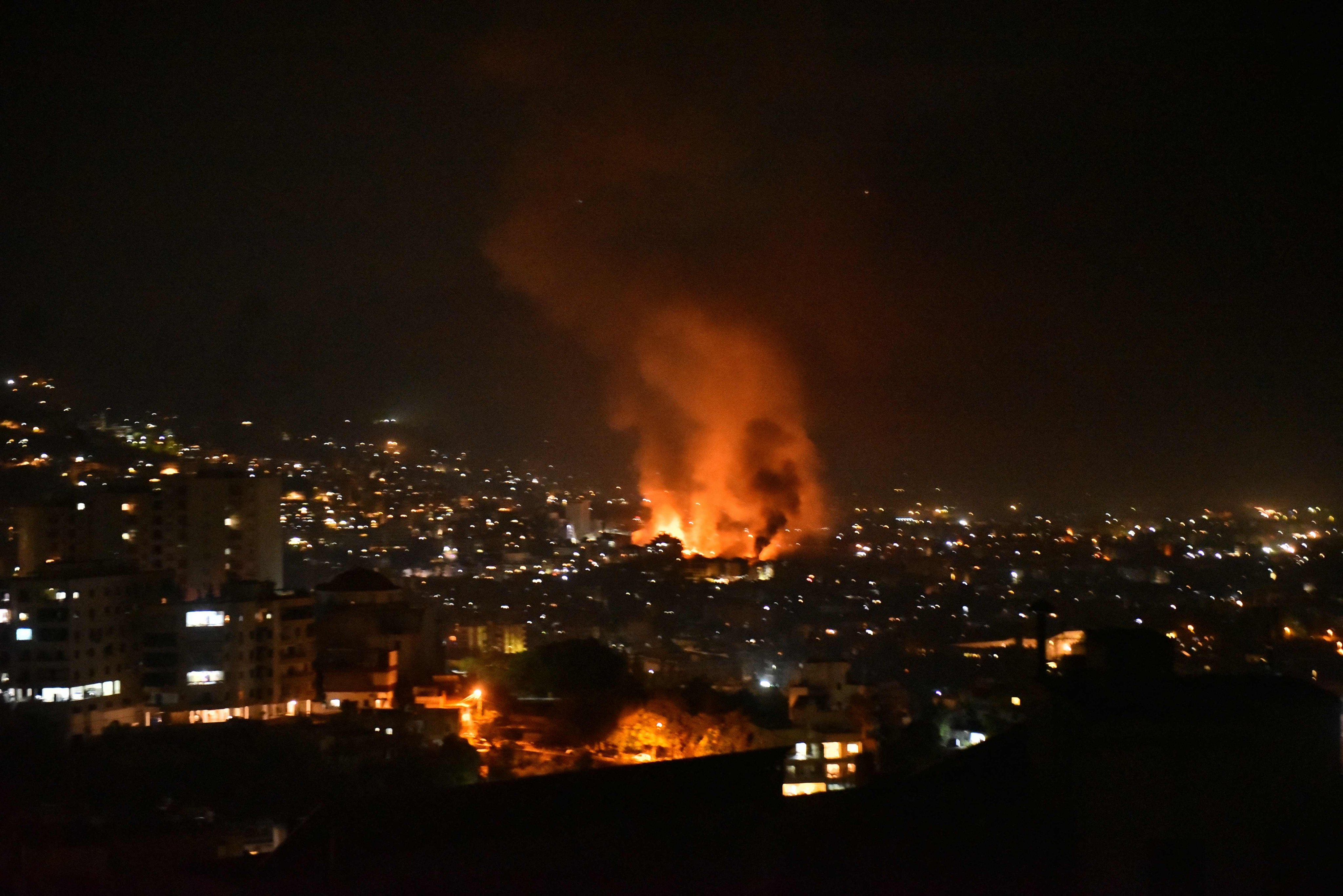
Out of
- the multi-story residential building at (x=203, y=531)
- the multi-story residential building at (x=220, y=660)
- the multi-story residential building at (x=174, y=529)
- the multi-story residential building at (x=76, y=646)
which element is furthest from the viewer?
the multi-story residential building at (x=203, y=531)

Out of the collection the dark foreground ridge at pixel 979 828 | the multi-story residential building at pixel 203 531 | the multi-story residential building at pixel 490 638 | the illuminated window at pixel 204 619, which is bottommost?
the dark foreground ridge at pixel 979 828

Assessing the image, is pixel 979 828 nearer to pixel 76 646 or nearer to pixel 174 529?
pixel 76 646

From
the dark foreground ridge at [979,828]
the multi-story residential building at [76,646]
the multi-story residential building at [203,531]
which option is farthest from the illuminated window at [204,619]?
the dark foreground ridge at [979,828]

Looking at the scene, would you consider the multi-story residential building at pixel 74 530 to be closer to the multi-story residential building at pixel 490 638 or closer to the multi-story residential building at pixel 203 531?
the multi-story residential building at pixel 203 531

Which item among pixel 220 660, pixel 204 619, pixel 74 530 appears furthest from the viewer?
pixel 74 530

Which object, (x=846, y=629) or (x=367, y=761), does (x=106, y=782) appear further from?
(x=846, y=629)

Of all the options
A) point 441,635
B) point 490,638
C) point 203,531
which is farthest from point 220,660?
point 490,638
